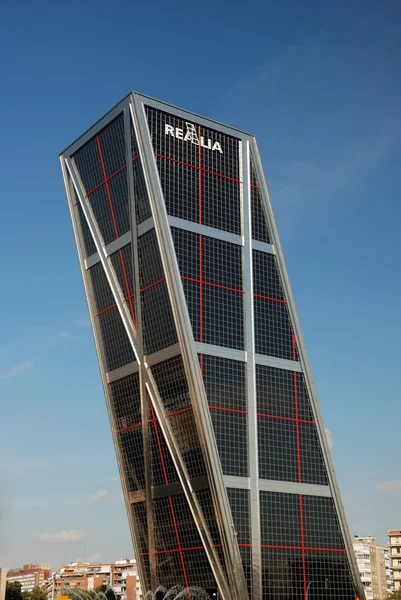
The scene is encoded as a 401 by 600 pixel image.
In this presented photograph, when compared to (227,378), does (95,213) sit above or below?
above

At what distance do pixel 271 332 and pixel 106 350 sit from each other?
55.0 ft

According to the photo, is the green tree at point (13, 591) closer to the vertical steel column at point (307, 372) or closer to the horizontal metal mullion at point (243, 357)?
the vertical steel column at point (307, 372)

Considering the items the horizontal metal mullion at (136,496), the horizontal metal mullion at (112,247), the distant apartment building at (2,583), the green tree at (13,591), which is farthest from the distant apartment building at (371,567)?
the distant apartment building at (2,583)

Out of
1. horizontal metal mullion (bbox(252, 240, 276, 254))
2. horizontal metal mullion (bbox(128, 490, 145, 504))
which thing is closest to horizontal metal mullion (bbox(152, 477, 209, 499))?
horizontal metal mullion (bbox(128, 490, 145, 504))

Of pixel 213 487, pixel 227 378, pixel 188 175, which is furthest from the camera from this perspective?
pixel 188 175

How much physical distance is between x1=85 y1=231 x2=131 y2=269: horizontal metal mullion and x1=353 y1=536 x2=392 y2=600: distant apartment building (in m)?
97.5

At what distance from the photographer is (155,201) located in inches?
2783

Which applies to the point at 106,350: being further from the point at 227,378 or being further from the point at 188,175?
the point at 188,175

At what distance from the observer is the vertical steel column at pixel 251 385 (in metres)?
66.9

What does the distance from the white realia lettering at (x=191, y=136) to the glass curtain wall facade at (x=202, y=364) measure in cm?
16

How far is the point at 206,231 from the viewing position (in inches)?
2921

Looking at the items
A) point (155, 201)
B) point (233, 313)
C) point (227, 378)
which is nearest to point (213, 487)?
point (227, 378)

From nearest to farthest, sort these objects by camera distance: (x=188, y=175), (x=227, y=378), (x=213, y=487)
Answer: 1. (x=213, y=487)
2. (x=227, y=378)
3. (x=188, y=175)

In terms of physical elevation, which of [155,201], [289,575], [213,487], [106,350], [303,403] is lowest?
[289,575]
